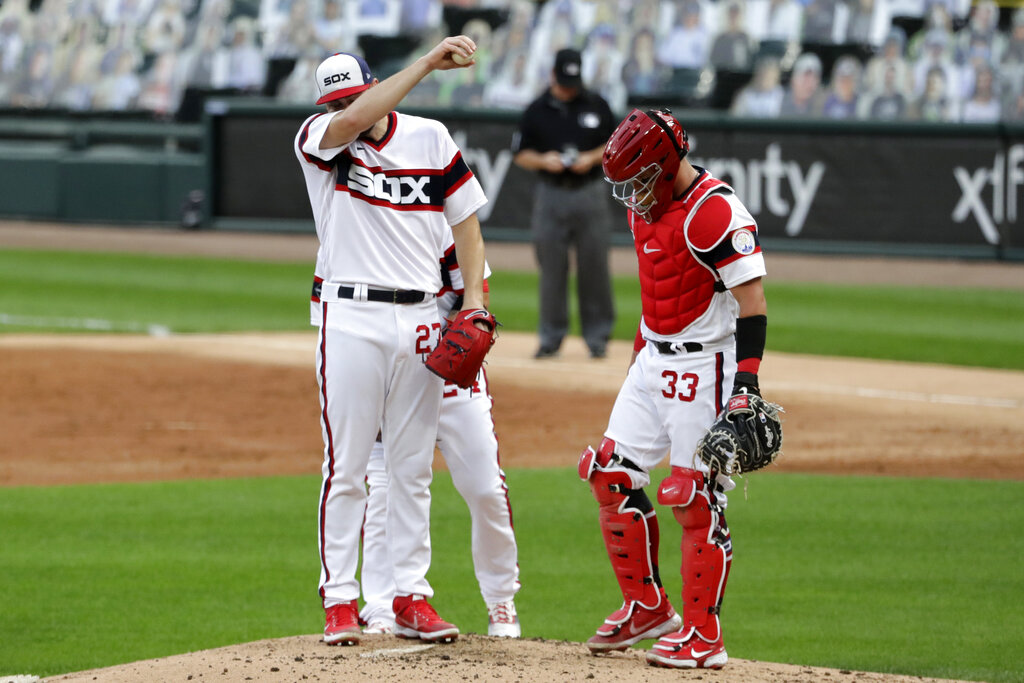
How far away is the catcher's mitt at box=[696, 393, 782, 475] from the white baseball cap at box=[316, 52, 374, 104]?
1573 mm

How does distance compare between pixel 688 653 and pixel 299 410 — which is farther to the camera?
pixel 299 410

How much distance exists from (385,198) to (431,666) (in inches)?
59.1

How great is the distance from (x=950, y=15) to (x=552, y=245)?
441 inches

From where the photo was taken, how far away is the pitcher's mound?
182 inches

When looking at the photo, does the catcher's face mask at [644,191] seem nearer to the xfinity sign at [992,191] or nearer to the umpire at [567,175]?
the umpire at [567,175]

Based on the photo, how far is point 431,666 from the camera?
475 cm

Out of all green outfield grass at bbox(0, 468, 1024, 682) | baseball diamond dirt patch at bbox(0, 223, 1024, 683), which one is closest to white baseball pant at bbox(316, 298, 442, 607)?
baseball diamond dirt patch at bbox(0, 223, 1024, 683)

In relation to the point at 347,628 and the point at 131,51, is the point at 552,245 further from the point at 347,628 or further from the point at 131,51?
the point at 131,51

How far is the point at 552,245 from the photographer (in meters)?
12.5

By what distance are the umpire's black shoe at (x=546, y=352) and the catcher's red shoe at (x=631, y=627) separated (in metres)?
7.87

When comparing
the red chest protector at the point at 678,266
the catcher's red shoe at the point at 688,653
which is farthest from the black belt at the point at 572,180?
the catcher's red shoe at the point at 688,653

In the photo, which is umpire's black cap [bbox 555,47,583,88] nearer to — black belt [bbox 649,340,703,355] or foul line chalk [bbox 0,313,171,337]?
foul line chalk [bbox 0,313,171,337]

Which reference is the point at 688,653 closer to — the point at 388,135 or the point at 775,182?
the point at 388,135

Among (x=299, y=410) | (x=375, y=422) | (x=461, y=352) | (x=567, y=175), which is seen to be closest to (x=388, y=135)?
(x=461, y=352)
